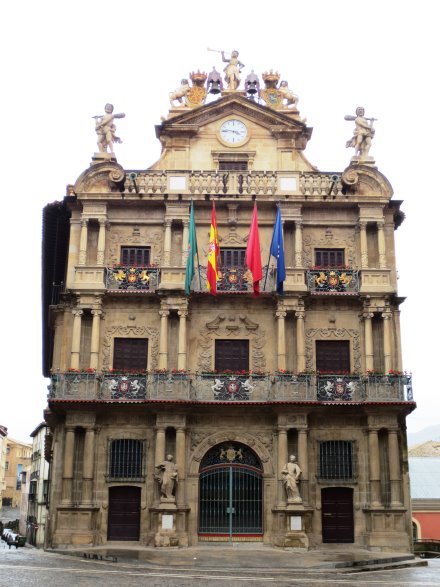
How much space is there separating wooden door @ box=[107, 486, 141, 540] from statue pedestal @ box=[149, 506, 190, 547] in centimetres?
120

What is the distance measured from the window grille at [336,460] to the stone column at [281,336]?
3508 mm

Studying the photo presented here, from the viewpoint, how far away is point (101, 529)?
30094 mm

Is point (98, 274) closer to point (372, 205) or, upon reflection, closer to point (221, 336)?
point (221, 336)

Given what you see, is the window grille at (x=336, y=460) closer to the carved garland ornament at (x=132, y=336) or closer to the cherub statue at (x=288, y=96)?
the carved garland ornament at (x=132, y=336)

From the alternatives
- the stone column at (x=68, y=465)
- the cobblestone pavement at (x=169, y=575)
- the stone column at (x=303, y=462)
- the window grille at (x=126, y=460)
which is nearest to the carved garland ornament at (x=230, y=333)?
the stone column at (x=303, y=462)

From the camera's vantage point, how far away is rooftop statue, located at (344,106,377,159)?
3462cm

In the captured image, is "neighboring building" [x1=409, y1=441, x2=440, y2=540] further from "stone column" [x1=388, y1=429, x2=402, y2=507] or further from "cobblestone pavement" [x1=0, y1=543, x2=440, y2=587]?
"cobblestone pavement" [x1=0, y1=543, x2=440, y2=587]

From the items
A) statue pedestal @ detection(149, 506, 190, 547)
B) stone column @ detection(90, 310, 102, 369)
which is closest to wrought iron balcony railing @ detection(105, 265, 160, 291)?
stone column @ detection(90, 310, 102, 369)

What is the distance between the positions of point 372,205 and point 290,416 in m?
9.64

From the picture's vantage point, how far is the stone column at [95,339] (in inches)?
1244

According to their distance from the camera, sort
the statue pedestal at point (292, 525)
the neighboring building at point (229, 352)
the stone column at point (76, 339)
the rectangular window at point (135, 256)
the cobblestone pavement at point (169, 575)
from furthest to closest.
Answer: the rectangular window at point (135, 256) < the stone column at point (76, 339) < the neighboring building at point (229, 352) < the statue pedestal at point (292, 525) < the cobblestone pavement at point (169, 575)

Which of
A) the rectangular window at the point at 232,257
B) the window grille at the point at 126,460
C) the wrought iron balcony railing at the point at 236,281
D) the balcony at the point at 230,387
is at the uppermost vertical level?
the rectangular window at the point at 232,257

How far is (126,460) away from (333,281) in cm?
1104

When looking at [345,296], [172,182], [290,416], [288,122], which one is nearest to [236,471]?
[290,416]
